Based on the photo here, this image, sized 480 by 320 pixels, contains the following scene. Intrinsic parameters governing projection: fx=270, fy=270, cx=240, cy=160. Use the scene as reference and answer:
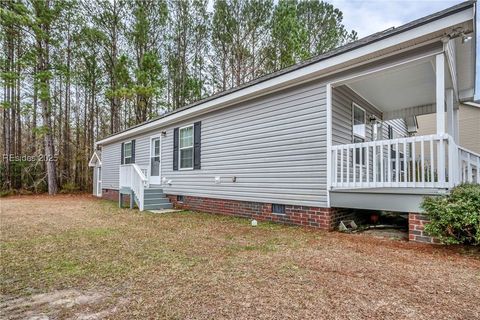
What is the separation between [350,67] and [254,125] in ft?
8.54

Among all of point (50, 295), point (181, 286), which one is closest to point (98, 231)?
point (50, 295)

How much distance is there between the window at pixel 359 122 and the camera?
668 centimetres

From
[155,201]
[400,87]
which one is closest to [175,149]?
[155,201]

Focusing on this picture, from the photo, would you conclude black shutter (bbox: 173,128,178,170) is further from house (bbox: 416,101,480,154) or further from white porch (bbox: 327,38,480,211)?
house (bbox: 416,101,480,154)

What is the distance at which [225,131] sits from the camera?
302 inches

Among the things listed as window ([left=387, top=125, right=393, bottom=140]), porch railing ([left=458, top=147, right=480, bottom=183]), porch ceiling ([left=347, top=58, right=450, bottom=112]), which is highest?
porch ceiling ([left=347, top=58, right=450, bottom=112])

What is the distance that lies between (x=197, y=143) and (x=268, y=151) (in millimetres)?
2953

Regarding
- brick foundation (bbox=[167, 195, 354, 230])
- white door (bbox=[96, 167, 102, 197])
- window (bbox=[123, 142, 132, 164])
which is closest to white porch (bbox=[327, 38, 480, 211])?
brick foundation (bbox=[167, 195, 354, 230])

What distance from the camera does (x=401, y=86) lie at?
20.1ft

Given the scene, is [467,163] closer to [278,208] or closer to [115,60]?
[278,208]

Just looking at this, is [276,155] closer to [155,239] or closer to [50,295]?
[155,239]

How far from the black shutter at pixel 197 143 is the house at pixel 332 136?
32 millimetres

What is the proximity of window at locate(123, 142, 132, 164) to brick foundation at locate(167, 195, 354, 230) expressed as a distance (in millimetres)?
5072

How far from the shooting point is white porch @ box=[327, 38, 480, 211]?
411 cm
